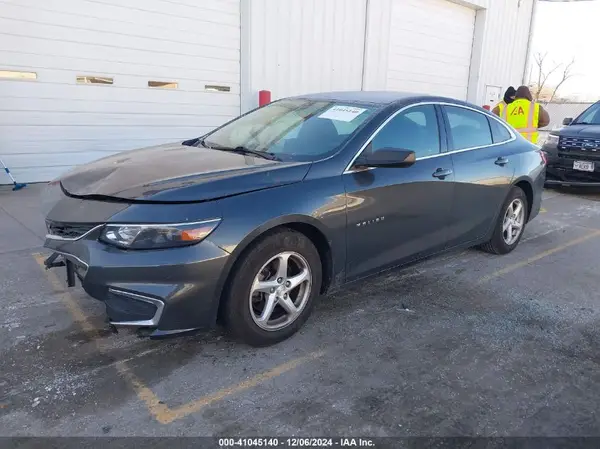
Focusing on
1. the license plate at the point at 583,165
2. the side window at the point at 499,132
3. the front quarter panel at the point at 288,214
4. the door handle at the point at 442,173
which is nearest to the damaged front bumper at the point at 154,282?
the front quarter panel at the point at 288,214

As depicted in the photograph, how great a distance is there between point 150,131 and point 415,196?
5894mm

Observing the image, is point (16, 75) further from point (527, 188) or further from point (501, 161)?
point (527, 188)

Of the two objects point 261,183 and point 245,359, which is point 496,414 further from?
point 261,183

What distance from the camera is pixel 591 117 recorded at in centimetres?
1000

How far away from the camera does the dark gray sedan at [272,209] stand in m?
2.78

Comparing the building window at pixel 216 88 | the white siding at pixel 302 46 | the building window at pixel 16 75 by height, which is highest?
the white siding at pixel 302 46

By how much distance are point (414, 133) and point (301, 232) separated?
1.41 m

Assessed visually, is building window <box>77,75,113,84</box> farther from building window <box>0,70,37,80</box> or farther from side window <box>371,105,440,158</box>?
side window <box>371,105,440,158</box>

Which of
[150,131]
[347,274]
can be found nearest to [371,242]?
[347,274]

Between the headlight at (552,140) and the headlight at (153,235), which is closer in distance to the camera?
the headlight at (153,235)

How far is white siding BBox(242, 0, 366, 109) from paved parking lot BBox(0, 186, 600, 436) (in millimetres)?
6109

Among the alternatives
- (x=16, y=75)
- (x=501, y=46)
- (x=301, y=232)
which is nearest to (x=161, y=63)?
(x=16, y=75)

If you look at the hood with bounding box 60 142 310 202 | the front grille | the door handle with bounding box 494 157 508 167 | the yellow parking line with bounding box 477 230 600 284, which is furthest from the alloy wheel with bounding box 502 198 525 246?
the front grille

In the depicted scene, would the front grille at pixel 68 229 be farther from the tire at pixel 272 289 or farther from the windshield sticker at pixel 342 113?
the windshield sticker at pixel 342 113
